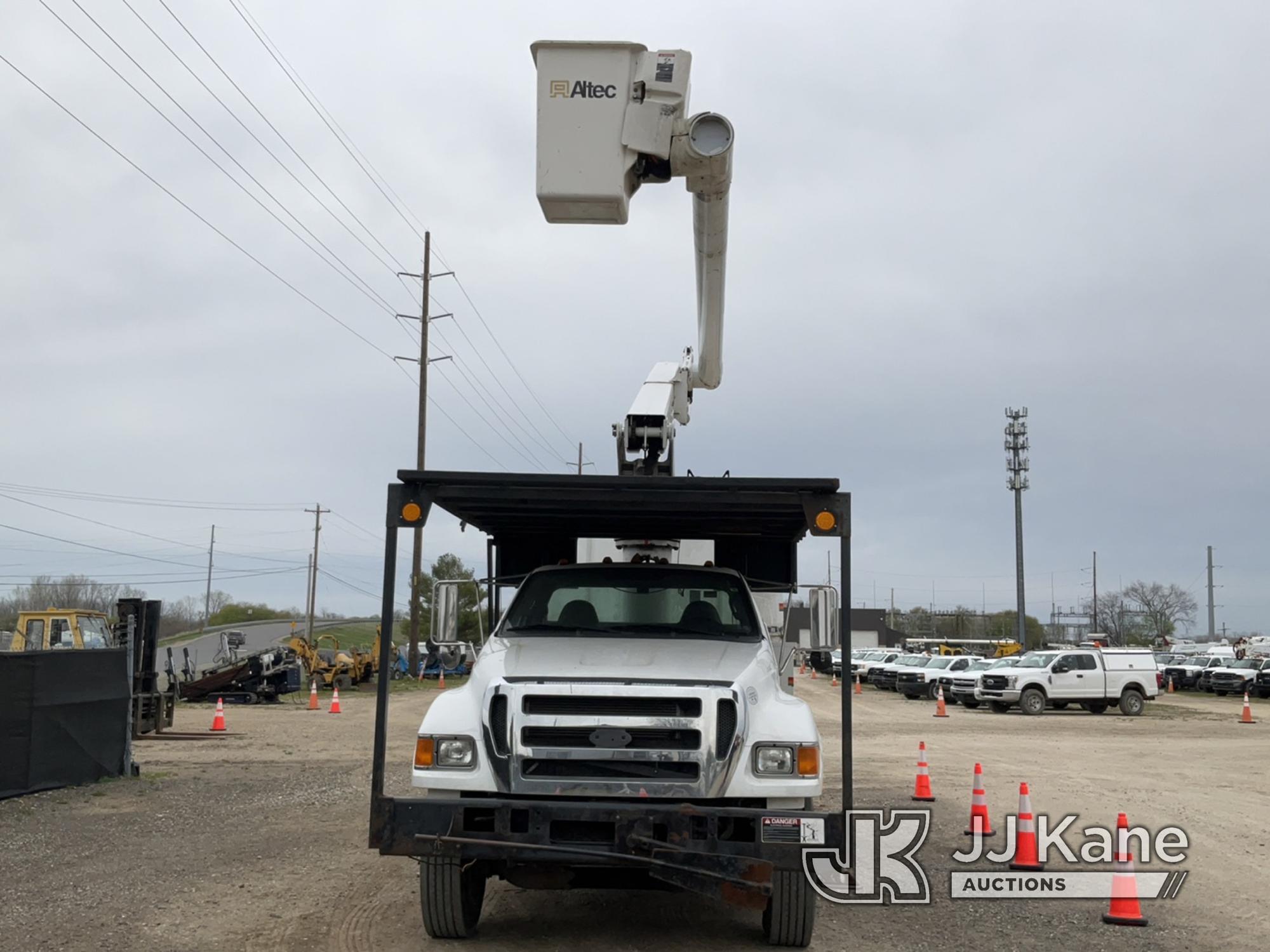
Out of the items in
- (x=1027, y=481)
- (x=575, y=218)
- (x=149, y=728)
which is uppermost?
(x=1027, y=481)

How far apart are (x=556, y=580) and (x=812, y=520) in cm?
223

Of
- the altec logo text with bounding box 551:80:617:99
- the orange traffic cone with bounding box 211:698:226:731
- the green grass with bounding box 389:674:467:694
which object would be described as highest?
the altec logo text with bounding box 551:80:617:99

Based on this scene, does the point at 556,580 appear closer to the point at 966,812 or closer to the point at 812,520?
the point at 812,520

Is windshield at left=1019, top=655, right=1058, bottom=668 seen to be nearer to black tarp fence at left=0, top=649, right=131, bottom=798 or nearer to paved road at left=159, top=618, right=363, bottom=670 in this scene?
black tarp fence at left=0, top=649, right=131, bottom=798

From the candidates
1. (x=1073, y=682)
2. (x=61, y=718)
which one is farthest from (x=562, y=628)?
(x=1073, y=682)

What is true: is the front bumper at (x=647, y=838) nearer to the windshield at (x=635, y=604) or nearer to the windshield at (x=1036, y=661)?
the windshield at (x=635, y=604)

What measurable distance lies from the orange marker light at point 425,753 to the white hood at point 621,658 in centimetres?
54

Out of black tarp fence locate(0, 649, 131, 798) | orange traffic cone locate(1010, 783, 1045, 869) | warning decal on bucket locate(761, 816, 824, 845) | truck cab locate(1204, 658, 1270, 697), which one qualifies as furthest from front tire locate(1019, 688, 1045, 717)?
warning decal on bucket locate(761, 816, 824, 845)

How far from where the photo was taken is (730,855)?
592cm

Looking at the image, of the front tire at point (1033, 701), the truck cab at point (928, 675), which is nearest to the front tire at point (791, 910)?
the front tire at point (1033, 701)

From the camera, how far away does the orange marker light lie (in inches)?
248

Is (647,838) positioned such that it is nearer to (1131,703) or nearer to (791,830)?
(791,830)

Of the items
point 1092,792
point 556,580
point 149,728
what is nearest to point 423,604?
point 149,728

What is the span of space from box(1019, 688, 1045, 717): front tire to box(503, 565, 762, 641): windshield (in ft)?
80.6
